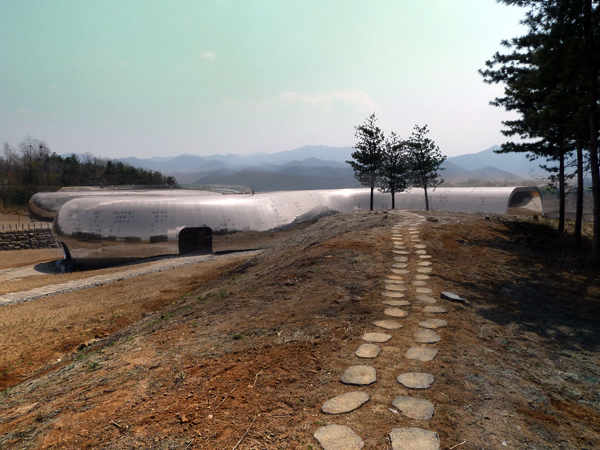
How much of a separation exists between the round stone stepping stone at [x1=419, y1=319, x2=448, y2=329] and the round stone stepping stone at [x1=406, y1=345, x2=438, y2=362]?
3.01 feet

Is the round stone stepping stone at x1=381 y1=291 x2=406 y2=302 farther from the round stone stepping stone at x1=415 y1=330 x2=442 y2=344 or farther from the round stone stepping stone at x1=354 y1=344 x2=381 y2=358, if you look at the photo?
the round stone stepping stone at x1=354 y1=344 x2=381 y2=358

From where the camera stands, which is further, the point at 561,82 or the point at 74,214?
the point at 74,214

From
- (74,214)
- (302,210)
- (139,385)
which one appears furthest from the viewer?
(302,210)

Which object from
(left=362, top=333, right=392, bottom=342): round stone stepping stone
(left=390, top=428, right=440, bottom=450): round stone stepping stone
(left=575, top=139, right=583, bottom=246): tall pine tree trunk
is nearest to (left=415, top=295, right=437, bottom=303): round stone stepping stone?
(left=362, top=333, right=392, bottom=342): round stone stepping stone

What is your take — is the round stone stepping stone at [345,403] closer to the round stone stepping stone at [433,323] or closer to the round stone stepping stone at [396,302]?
the round stone stepping stone at [433,323]

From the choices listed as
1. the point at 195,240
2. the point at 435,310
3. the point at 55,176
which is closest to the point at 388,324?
the point at 435,310

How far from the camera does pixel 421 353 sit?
536cm

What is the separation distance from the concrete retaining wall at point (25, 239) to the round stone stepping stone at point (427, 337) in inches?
2139

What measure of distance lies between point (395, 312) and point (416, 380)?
246 centimetres

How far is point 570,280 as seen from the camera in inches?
421

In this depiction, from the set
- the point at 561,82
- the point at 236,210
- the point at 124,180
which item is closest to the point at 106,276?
the point at 236,210

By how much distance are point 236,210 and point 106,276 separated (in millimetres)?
11981

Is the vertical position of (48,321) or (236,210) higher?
(236,210)

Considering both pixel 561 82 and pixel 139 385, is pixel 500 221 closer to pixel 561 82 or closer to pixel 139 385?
pixel 561 82
